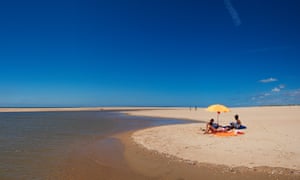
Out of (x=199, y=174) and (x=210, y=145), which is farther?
(x=210, y=145)

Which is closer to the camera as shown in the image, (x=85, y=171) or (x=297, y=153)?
(x=85, y=171)

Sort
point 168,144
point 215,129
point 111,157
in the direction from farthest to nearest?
1. point 215,129
2. point 168,144
3. point 111,157

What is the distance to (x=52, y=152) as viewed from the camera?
13312mm

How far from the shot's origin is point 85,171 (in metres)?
9.76

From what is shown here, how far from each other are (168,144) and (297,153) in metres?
6.46

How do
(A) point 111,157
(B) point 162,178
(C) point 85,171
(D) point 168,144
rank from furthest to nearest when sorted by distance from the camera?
(D) point 168,144 < (A) point 111,157 < (C) point 85,171 < (B) point 162,178

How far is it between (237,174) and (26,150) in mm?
10810

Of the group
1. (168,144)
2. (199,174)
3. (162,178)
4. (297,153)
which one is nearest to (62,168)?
(162,178)

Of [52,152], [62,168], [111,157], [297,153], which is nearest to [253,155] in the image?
[297,153]

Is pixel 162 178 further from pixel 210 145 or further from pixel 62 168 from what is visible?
pixel 210 145

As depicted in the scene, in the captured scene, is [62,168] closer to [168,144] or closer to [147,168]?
[147,168]

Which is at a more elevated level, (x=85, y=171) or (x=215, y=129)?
(x=215, y=129)

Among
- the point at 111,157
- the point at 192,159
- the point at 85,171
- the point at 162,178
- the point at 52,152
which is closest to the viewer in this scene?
the point at 162,178

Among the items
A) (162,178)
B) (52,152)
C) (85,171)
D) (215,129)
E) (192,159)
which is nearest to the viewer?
(162,178)
